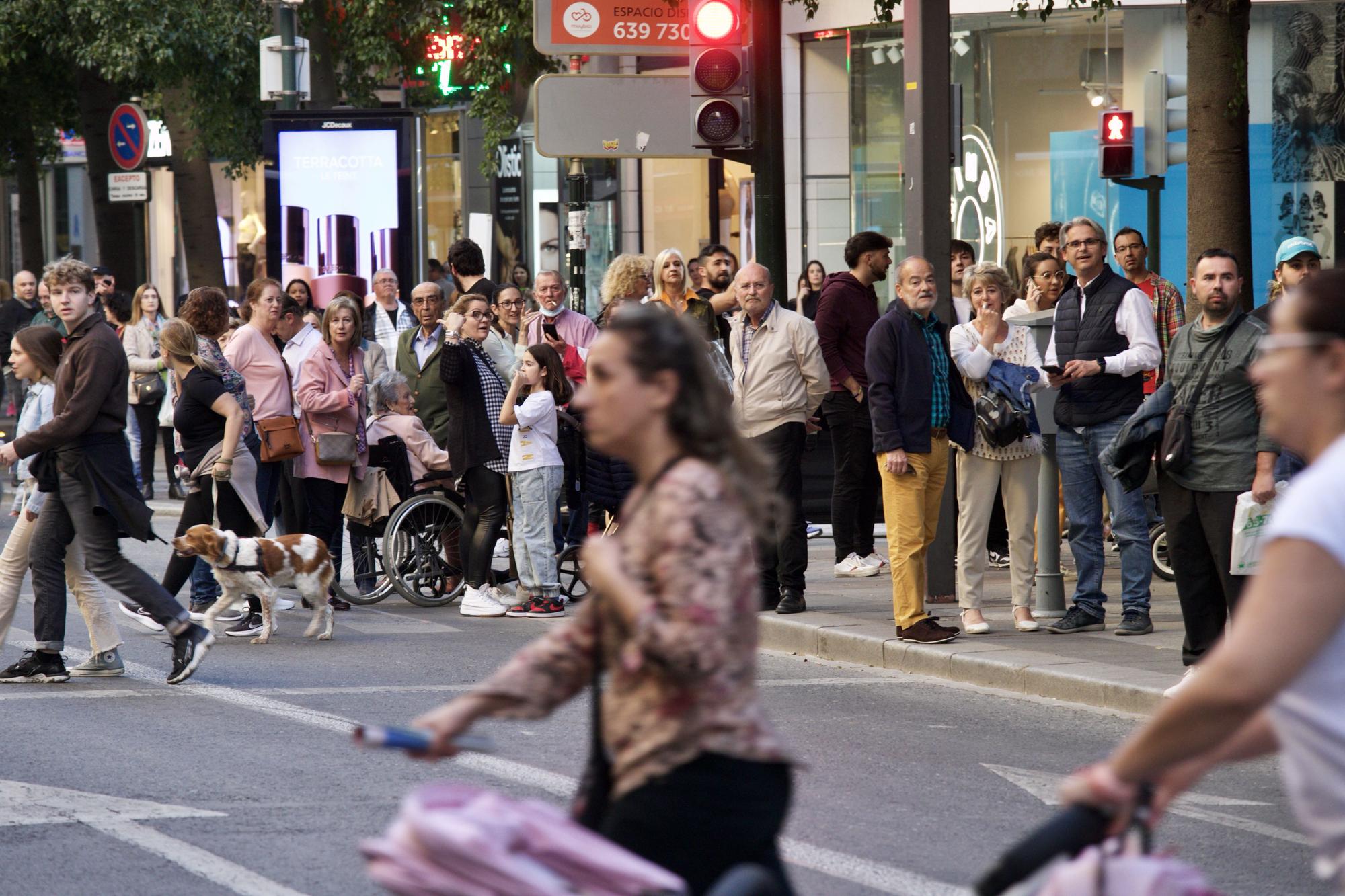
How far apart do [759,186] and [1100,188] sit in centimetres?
855

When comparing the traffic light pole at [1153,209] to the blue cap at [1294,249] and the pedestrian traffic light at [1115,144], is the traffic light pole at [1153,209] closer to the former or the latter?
the pedestrian traffic light at [1115,144]

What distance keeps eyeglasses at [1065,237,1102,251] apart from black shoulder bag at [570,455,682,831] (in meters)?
6.91

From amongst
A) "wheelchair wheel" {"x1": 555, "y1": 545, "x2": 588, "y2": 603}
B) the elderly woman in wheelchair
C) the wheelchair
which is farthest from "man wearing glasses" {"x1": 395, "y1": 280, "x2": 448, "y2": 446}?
"wheelchair wheel" {"x1": 555, "y1": 545, "x2": 588, "y2": 603}

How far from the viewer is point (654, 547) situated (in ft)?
10.3

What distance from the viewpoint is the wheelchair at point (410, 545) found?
11836mm

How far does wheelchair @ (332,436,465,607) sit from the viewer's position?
11836mm

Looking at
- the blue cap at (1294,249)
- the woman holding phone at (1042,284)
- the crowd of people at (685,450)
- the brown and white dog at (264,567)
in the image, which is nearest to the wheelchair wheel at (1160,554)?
the crowd of people at (685,450)

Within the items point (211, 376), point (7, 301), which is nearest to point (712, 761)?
point (211, 376)

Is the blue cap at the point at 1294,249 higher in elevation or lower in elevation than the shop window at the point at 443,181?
lower

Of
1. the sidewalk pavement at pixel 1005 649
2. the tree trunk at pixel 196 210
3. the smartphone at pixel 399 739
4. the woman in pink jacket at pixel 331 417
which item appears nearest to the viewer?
the smartphone at pixel 399 739

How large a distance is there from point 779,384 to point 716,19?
2.76 metres

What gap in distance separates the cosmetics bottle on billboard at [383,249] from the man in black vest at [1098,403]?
983 cm

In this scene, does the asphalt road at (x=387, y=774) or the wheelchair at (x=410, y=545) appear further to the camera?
the wheelchair at (x=410, y=545)

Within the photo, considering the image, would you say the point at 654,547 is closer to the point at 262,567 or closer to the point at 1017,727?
the point at 1017,727
